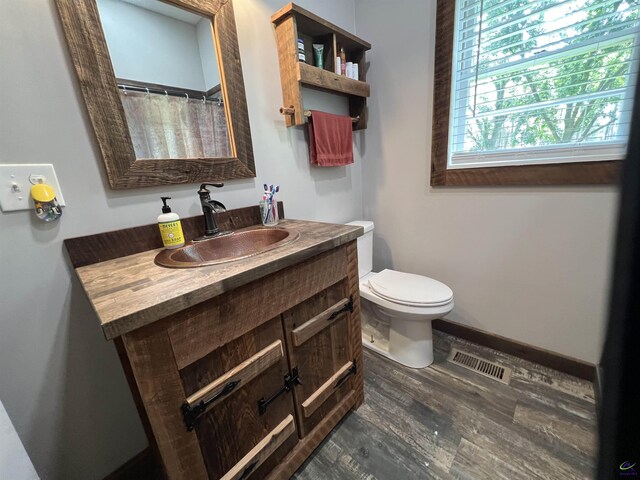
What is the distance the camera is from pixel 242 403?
2.39 feet

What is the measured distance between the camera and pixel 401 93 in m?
1.50

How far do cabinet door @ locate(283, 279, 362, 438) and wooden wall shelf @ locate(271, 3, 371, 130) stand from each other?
875 millimetres

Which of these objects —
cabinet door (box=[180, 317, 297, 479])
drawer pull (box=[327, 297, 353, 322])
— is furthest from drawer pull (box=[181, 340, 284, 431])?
drawer pull (box=[327, 297, 353, 322])

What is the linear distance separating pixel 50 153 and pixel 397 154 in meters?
1.54

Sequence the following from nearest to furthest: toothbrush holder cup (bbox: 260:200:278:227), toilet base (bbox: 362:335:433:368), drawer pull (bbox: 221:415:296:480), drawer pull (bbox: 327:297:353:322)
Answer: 1. drawer pull (bbox: 221:415:296:480)
2. drawer pull (bbox: 327:297:353:322)
3. toothbrush holder cup (bbox: 260:200:278:227)
4. toilet base (bbox: 362:335:433:368)

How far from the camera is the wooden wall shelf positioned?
1.16 metres

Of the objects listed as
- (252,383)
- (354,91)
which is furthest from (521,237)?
(252,383)

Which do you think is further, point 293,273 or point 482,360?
point 482,360

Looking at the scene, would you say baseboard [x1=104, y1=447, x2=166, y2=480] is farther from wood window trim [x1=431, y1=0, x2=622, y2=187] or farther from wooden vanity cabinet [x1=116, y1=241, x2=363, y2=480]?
wood window trim [x1=431, y1=0, x2=622, y2=187]

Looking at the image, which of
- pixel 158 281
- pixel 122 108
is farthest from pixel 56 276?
pixel 122 108

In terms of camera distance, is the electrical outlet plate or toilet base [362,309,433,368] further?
toilet base [362,309,433,368]

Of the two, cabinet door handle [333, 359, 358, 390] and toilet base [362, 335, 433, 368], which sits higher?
cabinet door handle [333, 359, 358, 390]

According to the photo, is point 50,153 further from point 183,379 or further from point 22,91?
point 183,379

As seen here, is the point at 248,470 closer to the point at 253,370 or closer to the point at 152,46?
the point at 253,370
